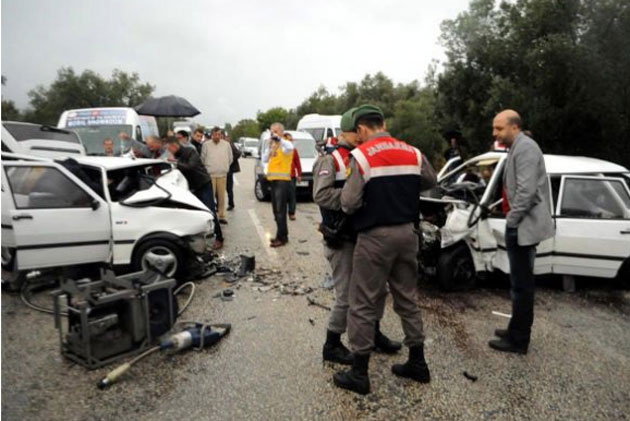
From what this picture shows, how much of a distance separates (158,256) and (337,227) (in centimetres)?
283

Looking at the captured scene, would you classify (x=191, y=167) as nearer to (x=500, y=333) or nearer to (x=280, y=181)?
(x=280, y=181)

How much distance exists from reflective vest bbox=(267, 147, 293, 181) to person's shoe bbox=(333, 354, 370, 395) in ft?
15.0

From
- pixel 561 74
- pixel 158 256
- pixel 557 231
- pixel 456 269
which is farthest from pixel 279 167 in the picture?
pixel 561 74

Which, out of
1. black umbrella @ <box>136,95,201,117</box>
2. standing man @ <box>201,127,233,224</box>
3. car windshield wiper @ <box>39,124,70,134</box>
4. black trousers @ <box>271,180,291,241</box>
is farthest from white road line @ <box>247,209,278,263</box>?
car windshield wiper @ <box>39,124,70,134</box>

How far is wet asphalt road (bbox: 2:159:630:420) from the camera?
3113mm

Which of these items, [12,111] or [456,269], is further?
[12,111]

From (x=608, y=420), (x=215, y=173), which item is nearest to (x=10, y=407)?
(x=608, y=420)

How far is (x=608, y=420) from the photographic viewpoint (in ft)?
9.95

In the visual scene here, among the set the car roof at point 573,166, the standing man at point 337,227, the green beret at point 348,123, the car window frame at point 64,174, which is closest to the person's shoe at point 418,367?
the standing man at point 337,227

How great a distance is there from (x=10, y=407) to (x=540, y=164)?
14.4ft

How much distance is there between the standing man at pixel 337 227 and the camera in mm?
3453

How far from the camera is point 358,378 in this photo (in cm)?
329

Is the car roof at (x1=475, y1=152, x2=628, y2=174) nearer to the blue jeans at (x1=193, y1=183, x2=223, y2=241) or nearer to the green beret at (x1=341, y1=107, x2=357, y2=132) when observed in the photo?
the green beret at (x1=341, y1=107, x2=357, y2=132)

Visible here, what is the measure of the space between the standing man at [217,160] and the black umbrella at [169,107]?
6.30 ft
